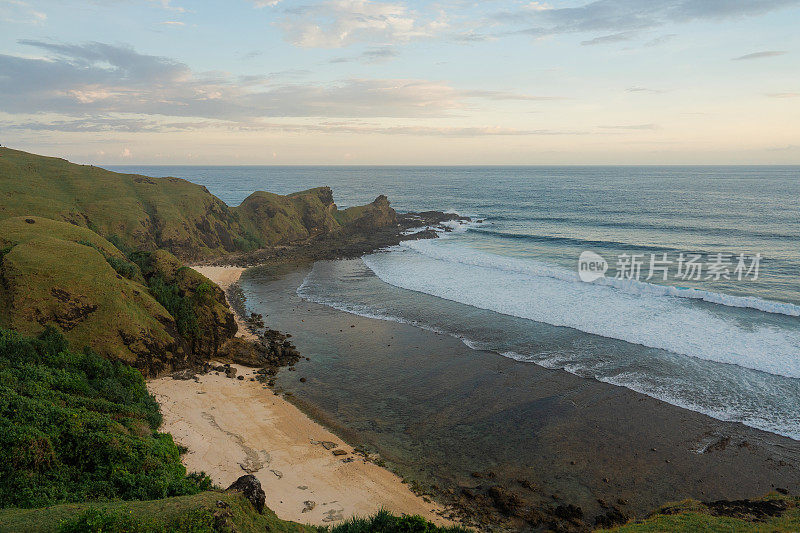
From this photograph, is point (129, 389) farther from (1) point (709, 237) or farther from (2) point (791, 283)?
(1) point (709, 237)

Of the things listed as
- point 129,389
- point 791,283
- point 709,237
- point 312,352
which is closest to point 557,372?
point 312,352

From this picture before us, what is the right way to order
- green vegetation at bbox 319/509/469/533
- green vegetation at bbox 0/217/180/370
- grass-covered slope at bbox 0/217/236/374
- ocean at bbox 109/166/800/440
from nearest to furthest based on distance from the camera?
green vegetation at bbox 319/509/469/533 < green vegetation at bbox 0/217/180/370 < grass-covered slope at bbox 0/217/236/374 < ocean at bbox 109/166/800/440

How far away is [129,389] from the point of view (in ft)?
60.9

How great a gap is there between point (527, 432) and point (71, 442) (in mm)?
16315

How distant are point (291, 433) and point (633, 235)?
196 ft

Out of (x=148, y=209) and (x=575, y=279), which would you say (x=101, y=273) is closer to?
(x=148, y=209)

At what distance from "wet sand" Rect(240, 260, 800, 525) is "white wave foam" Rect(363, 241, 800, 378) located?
7997mm

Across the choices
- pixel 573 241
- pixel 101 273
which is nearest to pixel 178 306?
pixel 101 273

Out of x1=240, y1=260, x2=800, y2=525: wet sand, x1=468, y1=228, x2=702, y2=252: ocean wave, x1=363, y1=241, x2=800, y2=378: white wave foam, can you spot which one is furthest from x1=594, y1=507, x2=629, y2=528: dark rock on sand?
x1=468, y1=228, x2=702, y2=252: ocean wave

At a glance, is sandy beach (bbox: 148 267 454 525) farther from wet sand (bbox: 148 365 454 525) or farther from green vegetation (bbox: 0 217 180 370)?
green vegetation (bbox: 0 217 180 370)

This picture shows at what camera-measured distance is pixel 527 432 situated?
63.1 ft

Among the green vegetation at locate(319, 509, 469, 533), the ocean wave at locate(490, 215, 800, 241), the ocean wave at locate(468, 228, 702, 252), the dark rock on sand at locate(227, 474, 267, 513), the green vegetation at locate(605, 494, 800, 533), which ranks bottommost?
the green vegetation at locate(605, 494, 800, 533)

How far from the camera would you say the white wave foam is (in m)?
26.6

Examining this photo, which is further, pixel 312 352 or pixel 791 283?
pixel 791 283
